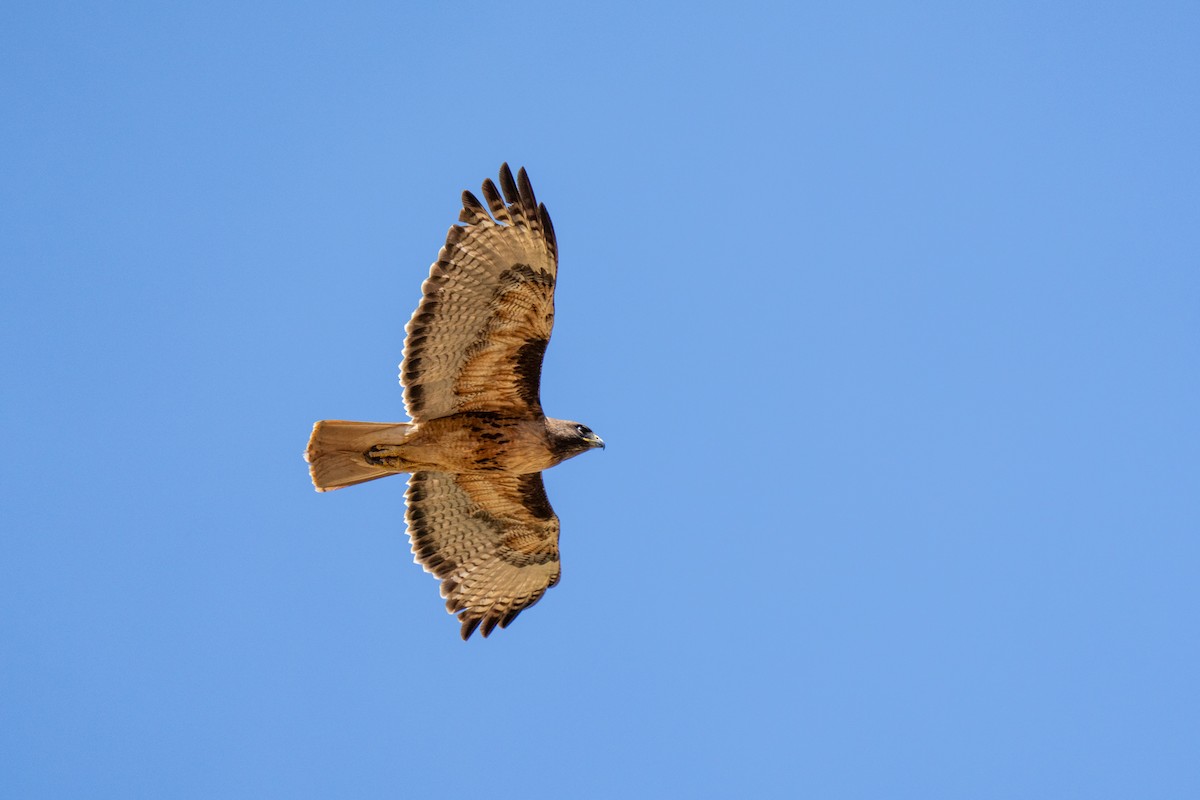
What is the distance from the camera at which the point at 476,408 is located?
1060 centimetres

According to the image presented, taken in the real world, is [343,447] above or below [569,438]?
below

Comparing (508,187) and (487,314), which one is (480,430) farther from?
(508,187)

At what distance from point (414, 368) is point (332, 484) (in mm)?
1169

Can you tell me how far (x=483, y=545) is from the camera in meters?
11.5

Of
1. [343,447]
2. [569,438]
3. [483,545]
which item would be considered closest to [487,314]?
[569,438]

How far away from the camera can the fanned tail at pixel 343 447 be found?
1013 centimetres

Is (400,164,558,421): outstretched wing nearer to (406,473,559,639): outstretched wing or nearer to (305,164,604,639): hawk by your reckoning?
(305,164,604,639): hawk

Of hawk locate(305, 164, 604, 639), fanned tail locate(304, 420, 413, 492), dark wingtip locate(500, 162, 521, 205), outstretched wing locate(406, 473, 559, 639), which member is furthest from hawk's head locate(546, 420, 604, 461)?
dark wingtip locate(500, 162, 521, 205)

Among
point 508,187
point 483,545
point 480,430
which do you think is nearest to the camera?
point 508,187

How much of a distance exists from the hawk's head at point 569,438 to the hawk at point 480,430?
0.01 meters

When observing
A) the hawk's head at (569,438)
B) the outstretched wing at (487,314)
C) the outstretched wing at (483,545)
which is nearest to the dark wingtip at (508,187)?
the outstretched wing at (487,314)

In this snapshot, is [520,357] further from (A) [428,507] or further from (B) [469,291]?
(A) [428,507]

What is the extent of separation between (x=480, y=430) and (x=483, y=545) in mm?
1454

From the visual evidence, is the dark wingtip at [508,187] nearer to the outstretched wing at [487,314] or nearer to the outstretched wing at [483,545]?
the outstretched wing at [487,314]
